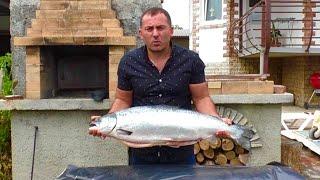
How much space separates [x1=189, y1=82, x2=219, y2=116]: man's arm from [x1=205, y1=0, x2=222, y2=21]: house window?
33.9ft

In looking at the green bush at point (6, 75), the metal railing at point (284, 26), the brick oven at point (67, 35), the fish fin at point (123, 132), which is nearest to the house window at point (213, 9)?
the metal railing at point (284, 26)

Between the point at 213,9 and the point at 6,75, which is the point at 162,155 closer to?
the point at 6,75

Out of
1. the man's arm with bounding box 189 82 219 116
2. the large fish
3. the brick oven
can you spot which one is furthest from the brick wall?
the large fish

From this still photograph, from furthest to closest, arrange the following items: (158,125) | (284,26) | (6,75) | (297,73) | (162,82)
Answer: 1. (284,26)
2. (297,73)
3. (6,75)
4. (162,82)
5. (158,125)

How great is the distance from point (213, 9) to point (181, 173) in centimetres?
1148

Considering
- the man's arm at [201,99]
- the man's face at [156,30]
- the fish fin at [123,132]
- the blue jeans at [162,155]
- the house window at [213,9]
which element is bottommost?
the blue jeans at [162,155]

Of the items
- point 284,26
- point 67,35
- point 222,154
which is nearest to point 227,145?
point 222,154

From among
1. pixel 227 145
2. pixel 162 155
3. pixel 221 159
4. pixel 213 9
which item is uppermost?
pixel 213 9

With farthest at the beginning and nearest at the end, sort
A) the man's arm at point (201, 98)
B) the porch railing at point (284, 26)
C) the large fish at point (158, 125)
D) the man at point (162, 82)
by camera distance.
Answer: the porch railing at point (284, 26), the man's arm at point (201, 98), the man at point (162, 82), the large fish at point (158, 125)

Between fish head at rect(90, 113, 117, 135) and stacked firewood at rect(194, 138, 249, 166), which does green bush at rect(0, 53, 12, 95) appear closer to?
stacked firewood at rect(194, 138, 249, 166)

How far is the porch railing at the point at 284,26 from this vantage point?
10953mm

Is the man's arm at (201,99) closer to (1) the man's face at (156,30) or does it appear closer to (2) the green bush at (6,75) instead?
(1) the man's face at (156,30)

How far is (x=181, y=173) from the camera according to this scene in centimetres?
227

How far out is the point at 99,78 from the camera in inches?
197
